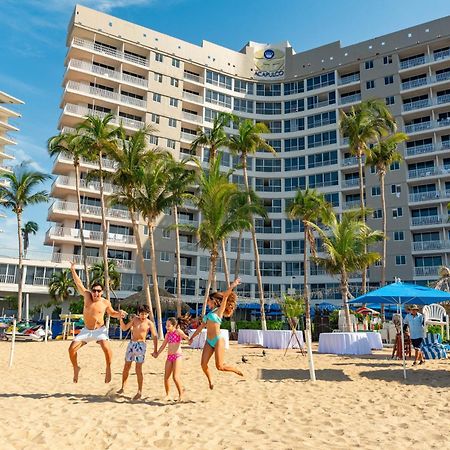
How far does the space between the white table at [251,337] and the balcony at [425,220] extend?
28.5m

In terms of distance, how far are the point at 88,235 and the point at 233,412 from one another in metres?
38.8

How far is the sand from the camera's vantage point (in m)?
5.37

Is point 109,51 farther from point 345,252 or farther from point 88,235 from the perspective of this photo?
point 345,252

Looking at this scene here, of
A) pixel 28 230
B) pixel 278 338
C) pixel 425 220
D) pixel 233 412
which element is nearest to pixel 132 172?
pixel 278 338

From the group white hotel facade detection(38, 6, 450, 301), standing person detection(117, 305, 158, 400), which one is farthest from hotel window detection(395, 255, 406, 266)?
standing person detection(117, 305, 158, 400)

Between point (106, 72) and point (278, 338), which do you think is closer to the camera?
point (278, 338)

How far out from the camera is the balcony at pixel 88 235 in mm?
41781

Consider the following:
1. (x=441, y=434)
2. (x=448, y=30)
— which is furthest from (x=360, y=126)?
(x=441, y=434)

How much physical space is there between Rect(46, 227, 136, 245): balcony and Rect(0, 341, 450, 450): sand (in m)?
31.7

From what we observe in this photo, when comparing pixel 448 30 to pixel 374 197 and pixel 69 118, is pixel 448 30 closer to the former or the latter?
pixel 374 197

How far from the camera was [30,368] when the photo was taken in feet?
42.7

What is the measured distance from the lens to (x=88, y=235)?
43.3 m

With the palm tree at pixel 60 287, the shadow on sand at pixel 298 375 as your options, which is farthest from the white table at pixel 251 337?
the palm tree at pixel 60 287

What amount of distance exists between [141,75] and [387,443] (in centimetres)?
5053
